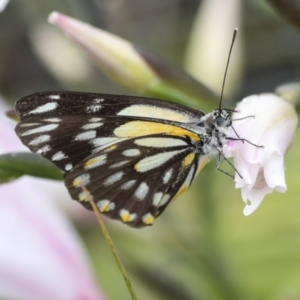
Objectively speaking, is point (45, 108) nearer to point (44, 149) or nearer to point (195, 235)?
point (44, 149)

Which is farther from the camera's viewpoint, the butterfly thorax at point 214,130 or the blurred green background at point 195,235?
the blurred green background at point 195,235

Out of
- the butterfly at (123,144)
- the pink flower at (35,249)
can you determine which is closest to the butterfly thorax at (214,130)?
the butterfly at (123,144)

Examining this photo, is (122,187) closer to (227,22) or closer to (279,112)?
(279,112)

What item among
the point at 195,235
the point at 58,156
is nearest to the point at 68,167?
the point at 58,156

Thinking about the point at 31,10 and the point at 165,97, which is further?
the point at 31,10

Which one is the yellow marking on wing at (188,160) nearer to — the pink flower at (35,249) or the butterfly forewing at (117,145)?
the butterfly forewing at (117,145)

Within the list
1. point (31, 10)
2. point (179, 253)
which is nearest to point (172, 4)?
point (31, 10)
